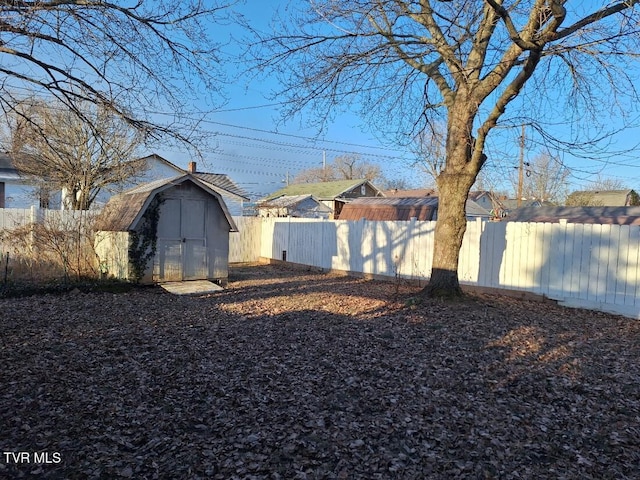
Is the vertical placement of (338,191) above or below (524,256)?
above

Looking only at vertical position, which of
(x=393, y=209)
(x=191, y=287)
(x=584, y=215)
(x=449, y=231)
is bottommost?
(x=191, y=287)

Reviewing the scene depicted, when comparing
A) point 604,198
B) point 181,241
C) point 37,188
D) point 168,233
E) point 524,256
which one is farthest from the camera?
point 604,198

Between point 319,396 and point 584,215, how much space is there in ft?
56.1

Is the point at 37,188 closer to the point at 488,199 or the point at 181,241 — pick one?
the point at 181,241

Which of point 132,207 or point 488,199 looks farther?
point 488,199

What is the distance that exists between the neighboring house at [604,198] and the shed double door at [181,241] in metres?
32.5

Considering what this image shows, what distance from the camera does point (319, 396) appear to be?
13.5 ft

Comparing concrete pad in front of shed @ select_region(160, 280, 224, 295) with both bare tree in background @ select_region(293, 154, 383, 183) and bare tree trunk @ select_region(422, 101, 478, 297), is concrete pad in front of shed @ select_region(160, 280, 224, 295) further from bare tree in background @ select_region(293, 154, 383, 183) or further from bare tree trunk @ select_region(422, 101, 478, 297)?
bare tree in background @ select_region(293, 154, 383, 183)

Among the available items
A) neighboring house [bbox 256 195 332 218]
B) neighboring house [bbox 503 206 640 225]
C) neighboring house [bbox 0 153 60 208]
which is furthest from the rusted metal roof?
neighboring house [bbox 0 153 60 208]

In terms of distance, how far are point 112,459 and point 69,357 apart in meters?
Answer: 2.61

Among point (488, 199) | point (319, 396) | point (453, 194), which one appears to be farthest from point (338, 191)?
point (319, 396)

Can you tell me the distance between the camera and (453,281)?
8.67 metres

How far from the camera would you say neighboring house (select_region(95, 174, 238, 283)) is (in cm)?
1080

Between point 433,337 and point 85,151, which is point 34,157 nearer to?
point 85,151
